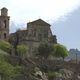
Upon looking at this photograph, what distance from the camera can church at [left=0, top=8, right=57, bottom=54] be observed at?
10011 cm

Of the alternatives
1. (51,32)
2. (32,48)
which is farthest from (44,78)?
(51,32)

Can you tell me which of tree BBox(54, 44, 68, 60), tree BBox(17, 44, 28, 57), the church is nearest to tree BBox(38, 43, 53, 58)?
tree BBox(54, 44, 68, 60)

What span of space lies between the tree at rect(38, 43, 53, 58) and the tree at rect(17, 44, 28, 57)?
2.70 meters

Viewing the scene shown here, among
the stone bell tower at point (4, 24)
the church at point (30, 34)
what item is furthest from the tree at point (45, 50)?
the stone bell tower at point (4, 24)

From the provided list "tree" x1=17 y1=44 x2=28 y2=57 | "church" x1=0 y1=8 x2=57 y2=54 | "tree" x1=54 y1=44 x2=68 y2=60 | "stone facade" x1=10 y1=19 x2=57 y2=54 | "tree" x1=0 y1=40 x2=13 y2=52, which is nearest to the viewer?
"tree" x1=0 y1=40 x2=13 y2=52

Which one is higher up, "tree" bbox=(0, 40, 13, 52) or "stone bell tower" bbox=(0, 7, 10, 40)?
"stone bell tower" bbox=(0, 7, 10, 40)

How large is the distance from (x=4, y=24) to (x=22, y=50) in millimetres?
11531

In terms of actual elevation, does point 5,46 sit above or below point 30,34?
below

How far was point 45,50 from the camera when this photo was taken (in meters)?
91.3

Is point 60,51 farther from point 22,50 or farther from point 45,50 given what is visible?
point 22,50

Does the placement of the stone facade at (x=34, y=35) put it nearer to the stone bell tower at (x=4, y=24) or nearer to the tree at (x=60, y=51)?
the stone bell tower at (x=4, y=24)

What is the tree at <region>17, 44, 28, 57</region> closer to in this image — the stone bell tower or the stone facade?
the stone facade

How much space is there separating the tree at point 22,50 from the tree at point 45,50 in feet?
8.87

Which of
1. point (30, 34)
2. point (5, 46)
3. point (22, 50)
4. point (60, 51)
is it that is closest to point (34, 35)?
point (30, 34)
